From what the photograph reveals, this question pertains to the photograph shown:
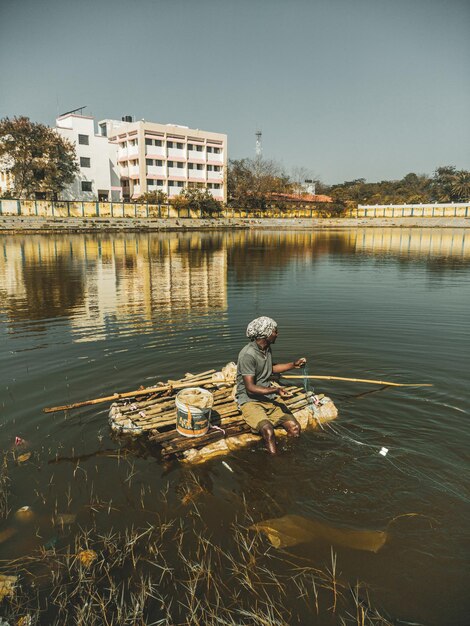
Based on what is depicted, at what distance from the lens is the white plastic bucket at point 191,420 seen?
5.54 meters

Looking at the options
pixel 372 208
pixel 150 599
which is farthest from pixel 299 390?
pixel 372 208

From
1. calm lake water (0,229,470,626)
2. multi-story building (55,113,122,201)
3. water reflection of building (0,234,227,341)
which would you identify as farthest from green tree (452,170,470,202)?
calm lake water (0,229,470,626)

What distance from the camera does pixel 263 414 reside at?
5887mm

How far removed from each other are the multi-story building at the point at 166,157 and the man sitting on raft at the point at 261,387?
225ft

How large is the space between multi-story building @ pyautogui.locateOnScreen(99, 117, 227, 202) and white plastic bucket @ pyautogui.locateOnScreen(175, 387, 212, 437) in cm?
6886

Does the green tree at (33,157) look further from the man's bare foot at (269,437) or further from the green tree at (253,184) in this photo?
the man's bare foot at (269,437)

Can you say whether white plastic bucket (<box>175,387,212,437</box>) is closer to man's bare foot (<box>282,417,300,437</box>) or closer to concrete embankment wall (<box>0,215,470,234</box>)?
man's bare foot (<box>282,417,300,437</box>)

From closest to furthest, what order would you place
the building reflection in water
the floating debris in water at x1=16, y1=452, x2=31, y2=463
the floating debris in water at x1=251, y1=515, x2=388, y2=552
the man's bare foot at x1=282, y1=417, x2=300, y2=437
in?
the floating debris in water at x1=251, y1=515, x2=388, y2=552
the floating debris in water at x1=16, y1=452, x2=31, y2=463
the man's bare foot at x1=282, y1=417, x2=300, y2=437
the building reflection in water

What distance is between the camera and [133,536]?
13.7 ft

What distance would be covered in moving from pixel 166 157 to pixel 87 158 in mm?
13283

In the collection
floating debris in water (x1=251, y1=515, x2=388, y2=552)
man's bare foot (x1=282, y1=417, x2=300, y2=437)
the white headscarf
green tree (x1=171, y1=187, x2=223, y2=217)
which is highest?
green tree (x1=171, y1=187, x2=223, y2=217)

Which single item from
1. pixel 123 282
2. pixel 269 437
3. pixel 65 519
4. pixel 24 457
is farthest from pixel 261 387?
pixel 123 282

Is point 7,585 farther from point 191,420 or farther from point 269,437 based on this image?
point 269,437

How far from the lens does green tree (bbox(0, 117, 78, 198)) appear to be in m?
53.1
